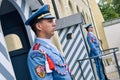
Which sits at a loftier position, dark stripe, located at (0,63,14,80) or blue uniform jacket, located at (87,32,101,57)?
dark stripe, located at (0,63,14,80)

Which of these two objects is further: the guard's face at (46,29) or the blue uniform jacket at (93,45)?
the blue uniform jacket at (93,45)

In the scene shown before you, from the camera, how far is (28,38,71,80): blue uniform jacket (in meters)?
3.45

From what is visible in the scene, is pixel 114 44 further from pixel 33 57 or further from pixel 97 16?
pixel 33 57

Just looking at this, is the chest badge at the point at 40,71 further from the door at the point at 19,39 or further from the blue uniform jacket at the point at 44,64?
the door at the point at 19,39

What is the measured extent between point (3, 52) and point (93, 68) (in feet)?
16.6

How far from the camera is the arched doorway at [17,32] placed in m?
6.78

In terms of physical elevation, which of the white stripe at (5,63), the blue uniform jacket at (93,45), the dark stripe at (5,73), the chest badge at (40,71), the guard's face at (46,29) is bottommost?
the blue uniform jacket at (93,45)

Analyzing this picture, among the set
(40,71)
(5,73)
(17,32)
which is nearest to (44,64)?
(40,71)

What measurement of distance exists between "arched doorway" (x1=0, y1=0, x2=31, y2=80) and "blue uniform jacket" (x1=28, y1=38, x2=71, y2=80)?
321 cm

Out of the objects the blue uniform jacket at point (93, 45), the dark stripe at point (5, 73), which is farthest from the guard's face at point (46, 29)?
the blue uniform jacket at point (93, 45)

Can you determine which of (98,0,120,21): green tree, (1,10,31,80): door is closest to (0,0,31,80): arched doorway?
(1,10,31,80): door

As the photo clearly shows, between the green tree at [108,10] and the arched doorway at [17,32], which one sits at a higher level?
the arched doorway at [17,32]

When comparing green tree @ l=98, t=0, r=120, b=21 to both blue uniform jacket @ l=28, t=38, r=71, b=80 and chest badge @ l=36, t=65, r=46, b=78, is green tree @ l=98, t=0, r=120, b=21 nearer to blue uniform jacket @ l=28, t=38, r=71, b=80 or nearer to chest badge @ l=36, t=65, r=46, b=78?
blue uniform jacket @ l=28, t=38, r=71, b=80

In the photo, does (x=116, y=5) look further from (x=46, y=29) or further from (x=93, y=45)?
(x=46, y=29)
